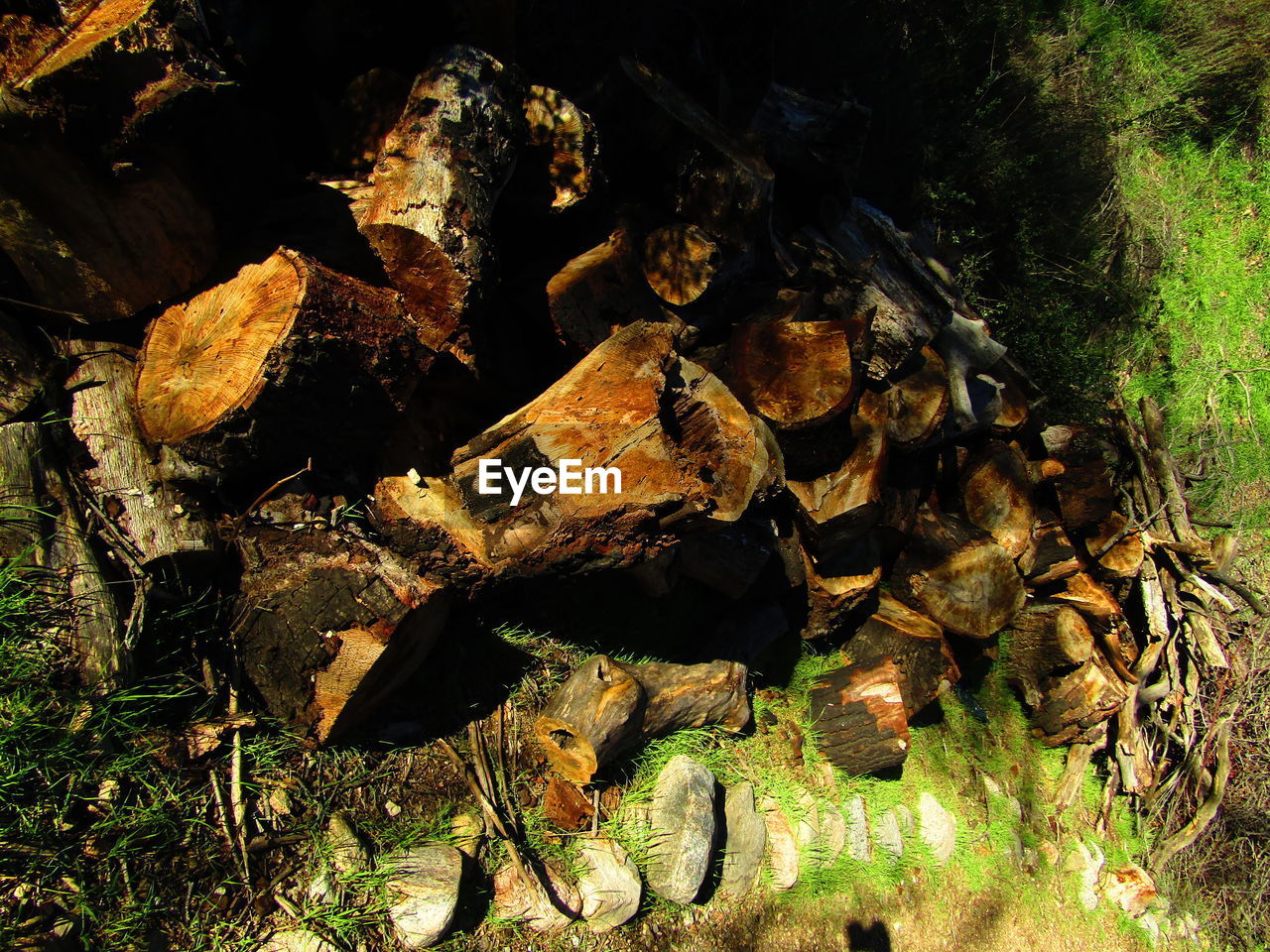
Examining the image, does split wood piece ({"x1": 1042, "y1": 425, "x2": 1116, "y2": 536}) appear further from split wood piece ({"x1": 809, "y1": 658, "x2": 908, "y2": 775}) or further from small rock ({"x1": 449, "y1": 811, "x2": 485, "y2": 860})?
small rock ({"x1": 449, "y1": 811, "x2": 485, "y2": 860})

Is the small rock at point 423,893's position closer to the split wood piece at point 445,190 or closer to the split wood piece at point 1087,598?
the split wood piece at point 445,190

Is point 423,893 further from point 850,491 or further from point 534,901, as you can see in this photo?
point 850,491

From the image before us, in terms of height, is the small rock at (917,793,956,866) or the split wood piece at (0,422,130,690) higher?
A: the split wood piece at (0,422,130,690)

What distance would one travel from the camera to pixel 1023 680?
4242 millimetres

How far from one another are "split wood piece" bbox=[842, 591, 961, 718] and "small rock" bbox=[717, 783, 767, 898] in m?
0.88

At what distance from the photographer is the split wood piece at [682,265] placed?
9.12 ft

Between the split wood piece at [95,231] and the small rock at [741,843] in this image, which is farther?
the small rock at [741,843]

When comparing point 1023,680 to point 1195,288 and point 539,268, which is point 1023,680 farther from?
point 1195,288

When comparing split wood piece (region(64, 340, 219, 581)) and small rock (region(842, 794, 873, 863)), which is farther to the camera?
small rock (region(842, 794, 873, 863))

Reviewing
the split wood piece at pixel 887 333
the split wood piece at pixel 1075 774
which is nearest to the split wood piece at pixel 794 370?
the split wood piece at pixel 887 333

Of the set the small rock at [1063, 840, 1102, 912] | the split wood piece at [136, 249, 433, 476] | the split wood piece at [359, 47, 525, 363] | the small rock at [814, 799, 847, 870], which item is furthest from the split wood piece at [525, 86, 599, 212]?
the small rock at [1063, 840, 1102, 912]

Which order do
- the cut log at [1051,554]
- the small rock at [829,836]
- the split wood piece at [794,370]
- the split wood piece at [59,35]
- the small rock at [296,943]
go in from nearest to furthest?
the split wood piece at [59,35], the small rock at [296,943], the split wood piece at [794,370], the small rock at [829,836], the cut log at [1051,554]

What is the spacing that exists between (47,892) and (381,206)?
2054mm

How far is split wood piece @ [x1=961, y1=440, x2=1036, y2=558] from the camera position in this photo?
3.70 meters
